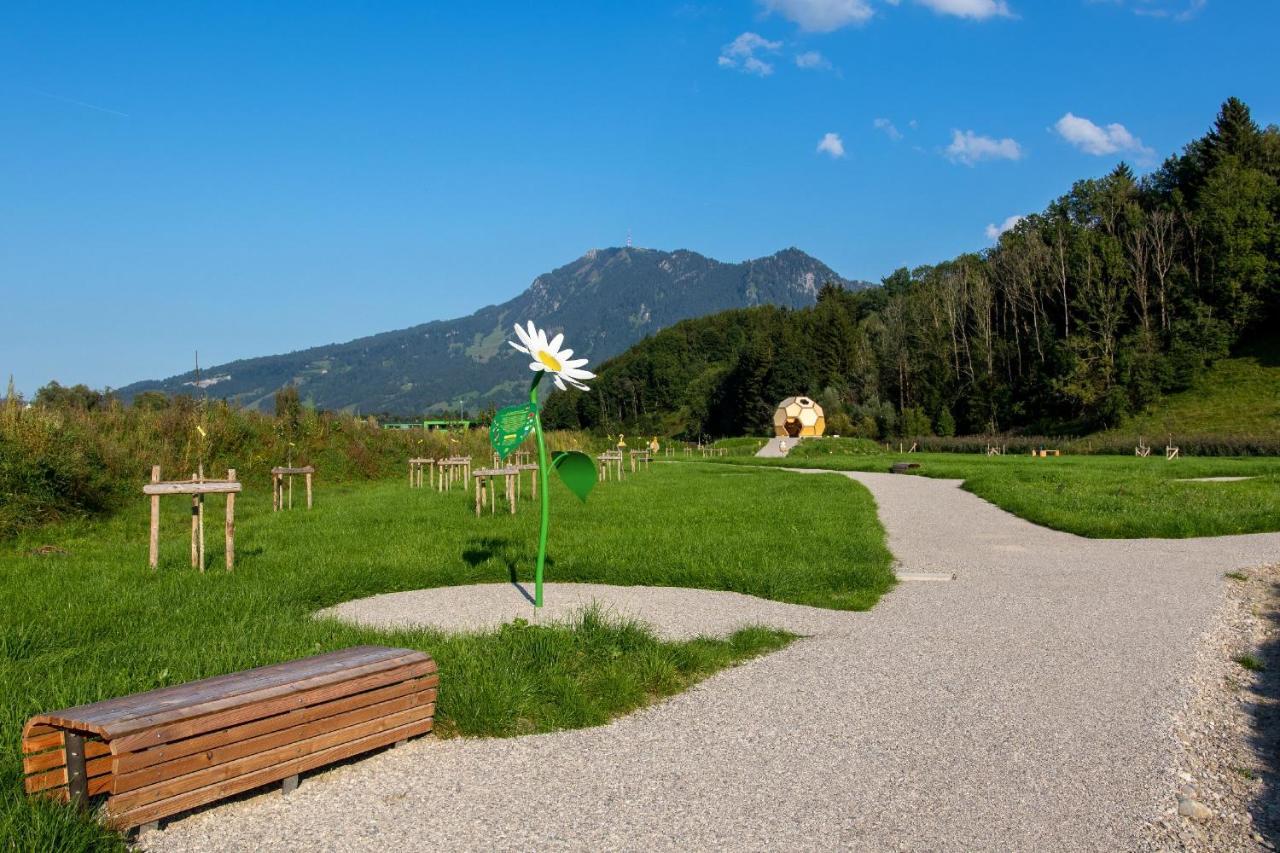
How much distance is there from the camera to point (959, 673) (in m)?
6.66

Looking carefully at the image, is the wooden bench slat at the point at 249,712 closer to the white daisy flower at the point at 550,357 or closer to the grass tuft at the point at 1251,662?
the white daisy flower at the point at 550,357

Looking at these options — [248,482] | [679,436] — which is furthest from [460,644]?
[679,436]

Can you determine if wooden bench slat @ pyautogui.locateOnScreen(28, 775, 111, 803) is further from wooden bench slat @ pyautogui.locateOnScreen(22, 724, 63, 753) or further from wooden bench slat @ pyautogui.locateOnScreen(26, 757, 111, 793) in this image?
wooden bench slat @ pyautogui.locateOnScreen(22, 724, 63, 753)

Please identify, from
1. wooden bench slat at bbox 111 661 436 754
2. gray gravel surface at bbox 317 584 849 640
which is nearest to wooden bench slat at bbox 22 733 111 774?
wooden bench slat at bbox 111 661 436 754

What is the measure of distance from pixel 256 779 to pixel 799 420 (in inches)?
2441

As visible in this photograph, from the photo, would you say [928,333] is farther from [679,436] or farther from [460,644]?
[460,644]

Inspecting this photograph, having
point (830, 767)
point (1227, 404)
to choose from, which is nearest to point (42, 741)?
point (830, 767)

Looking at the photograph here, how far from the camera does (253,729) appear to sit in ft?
13.8

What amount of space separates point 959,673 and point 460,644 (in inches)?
140

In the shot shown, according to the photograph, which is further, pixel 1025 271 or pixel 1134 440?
pixel 1025 271

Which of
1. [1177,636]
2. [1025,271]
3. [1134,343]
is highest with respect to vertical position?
[1025,271]

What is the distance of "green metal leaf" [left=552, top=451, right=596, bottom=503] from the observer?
8695 millimetres

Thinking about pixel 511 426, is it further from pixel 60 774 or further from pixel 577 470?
pixel 60 774

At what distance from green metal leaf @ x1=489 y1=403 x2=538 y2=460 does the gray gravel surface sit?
5.02ft
